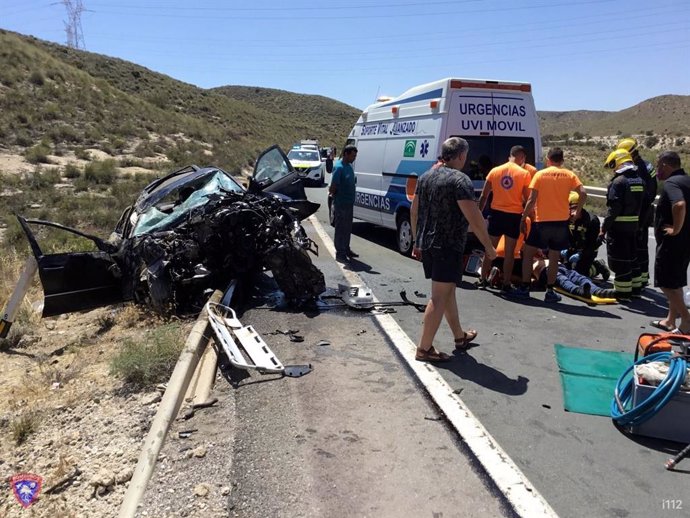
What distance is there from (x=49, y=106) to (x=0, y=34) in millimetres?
14031

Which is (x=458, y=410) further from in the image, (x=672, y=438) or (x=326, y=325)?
(x=326, y=325)

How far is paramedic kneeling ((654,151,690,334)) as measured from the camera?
5.56 metres

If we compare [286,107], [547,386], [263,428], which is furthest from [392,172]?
[286,107]

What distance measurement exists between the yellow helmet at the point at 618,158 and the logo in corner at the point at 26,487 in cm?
699

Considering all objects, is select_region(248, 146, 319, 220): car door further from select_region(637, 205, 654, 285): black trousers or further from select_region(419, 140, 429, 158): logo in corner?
A: select_region(637, 205, 654, 285): black trousers

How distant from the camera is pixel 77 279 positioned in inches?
251

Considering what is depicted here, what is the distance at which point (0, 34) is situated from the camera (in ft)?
127

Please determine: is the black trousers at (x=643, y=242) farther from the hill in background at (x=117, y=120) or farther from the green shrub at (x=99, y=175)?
the hill in background at (x=117, y=120)

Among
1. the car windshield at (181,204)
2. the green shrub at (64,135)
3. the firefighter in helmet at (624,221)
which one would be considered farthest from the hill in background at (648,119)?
the car windshield at (181,204)

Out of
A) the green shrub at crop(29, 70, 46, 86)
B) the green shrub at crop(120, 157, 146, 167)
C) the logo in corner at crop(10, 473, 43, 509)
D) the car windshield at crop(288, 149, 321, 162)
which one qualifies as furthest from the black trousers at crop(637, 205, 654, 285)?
the green shrub at crop(29, 70, 46, 86)

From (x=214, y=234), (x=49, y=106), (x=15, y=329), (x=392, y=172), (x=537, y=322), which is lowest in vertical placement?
(x=15, y=329)

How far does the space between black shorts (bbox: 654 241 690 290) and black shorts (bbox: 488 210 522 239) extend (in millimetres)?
1932

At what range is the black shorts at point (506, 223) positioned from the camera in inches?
290

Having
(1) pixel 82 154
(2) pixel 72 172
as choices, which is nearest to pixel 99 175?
(2) pixel 72 172
